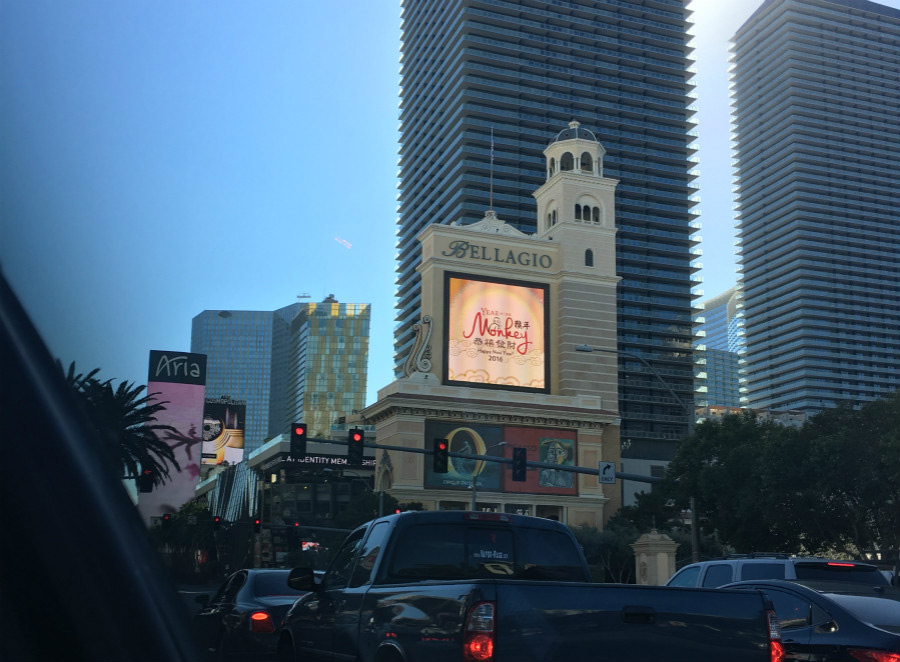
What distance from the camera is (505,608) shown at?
521 cm

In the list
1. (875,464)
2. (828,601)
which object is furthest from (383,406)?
→ (828,601)

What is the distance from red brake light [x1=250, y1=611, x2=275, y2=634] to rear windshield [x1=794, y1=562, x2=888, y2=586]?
635 centimetres

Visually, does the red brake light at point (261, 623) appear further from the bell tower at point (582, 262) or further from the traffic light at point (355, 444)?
the bell tower at point (582, 262)

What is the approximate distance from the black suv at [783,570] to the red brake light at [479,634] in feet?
22.3

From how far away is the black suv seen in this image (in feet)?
38.3

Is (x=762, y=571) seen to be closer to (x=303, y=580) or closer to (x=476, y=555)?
(x=476, y=555)

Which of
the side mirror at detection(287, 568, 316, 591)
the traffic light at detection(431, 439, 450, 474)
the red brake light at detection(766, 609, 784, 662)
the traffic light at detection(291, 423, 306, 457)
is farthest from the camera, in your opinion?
the traffic light at detection(431, 439, 450, 474)

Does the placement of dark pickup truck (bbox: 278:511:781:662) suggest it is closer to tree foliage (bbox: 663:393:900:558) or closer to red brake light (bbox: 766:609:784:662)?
red brake light (bbox: 766:609:784:662)

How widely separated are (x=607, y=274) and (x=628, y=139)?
67.1 metres

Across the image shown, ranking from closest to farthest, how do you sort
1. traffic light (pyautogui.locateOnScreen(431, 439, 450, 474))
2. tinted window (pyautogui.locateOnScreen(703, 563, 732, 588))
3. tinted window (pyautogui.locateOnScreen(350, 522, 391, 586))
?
tinted window (pyautogui.locateOnScreen(350, 522, 391, 586)) → tinted window (pyautogui.locateOnScreen(703, 563, 732, 588)) → traffic light (pyautogui.locateOnScreen(431, 439, 450, 474))

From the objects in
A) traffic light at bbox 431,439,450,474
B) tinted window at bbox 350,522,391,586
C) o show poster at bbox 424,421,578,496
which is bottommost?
tinted window at bbox 350,522,391,586

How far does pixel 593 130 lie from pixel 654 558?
109 meters

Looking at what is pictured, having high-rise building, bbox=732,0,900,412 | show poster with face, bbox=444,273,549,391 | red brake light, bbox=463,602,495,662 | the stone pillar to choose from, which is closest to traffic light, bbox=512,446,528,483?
the stone pillar

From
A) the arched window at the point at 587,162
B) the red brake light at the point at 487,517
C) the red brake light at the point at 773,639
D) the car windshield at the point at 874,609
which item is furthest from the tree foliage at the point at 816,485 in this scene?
the arched window at the point at 587,162
